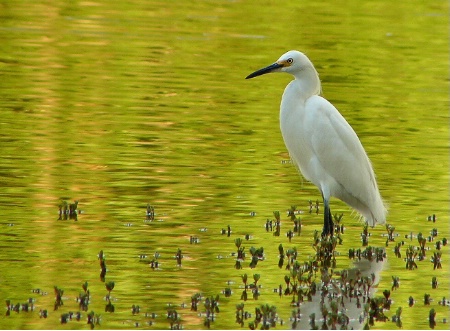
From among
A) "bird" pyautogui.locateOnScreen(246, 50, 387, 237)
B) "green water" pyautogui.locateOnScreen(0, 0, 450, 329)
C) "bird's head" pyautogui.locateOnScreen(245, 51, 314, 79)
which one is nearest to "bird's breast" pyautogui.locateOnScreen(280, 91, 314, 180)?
"bird" pyautogui.locateOnScreen(246, 50, 387, 237)

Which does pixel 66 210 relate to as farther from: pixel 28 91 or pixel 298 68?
pixel 28 91

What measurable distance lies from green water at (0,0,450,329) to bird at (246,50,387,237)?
33cm

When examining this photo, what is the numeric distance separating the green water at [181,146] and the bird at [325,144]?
33 centimetres

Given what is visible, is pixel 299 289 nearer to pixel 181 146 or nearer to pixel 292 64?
pixel 292 64

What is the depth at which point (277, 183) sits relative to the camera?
37.1ft

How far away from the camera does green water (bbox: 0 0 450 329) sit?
313 inches

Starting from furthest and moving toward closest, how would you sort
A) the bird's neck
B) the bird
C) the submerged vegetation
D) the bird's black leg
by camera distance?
the bird's neck
the bird
the bird's black leg
the submerged vegetation

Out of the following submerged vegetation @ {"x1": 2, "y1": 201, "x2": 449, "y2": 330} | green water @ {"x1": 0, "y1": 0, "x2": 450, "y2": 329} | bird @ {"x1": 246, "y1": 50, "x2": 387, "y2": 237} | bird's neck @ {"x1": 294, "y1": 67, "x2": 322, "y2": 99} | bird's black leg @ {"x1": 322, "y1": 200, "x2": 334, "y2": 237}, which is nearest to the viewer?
submerged vegetation @ {"x1": 2, "y1": 201, "x2": 449, "y2": 330}

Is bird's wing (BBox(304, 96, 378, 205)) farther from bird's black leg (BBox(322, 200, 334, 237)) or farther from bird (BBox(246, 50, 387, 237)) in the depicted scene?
bird's black leg (BBox(322, 200, 334, 237))

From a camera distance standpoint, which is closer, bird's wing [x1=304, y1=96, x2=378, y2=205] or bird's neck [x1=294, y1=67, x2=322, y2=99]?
bird's wing [x1=304, y1=96, x2=378, y2=205]

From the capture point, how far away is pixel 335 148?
9602 mm

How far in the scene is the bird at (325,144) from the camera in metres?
9.58

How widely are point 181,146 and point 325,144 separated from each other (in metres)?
3.52

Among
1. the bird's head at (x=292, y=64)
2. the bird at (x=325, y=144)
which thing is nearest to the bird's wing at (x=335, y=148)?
the bird at (x=325, y=144)
